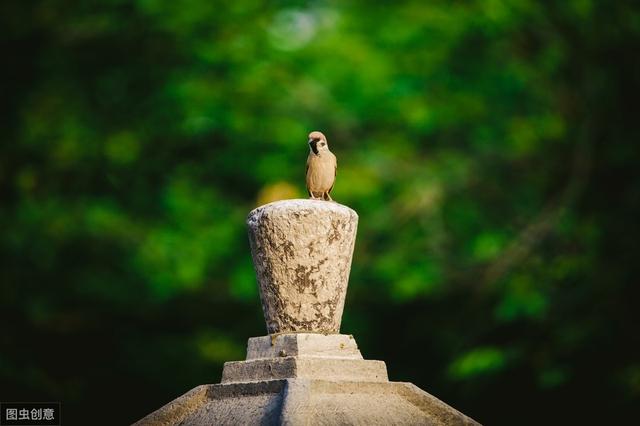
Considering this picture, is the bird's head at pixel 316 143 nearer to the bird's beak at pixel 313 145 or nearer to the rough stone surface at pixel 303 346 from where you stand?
the bird's beak at pixel 313 145

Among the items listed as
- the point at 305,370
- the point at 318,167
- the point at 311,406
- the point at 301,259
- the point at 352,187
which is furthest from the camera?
the point at 352,187

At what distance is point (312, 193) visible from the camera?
3867 mm

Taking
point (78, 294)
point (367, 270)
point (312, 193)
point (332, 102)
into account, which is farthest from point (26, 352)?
point (312, 193)

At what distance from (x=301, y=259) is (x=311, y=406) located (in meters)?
0.59

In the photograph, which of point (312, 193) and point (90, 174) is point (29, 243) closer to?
point (90, 174)

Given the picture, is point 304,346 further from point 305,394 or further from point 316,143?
point 316,143

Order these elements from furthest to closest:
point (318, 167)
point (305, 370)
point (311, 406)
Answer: point (318, 167) < point (305, 370) < point (311, 406)

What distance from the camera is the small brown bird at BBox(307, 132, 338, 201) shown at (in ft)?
12.6

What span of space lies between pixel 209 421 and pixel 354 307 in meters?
9.20

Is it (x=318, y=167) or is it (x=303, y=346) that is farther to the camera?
(x=318, y=167)

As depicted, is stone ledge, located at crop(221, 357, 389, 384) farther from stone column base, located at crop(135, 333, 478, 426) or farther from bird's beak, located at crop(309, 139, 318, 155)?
bird's beak, located at crop(309, 139, 318, 155)

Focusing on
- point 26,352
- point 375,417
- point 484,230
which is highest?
point 484,230

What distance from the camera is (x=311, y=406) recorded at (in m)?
3.20

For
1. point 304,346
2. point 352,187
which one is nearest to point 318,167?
point 304,346
